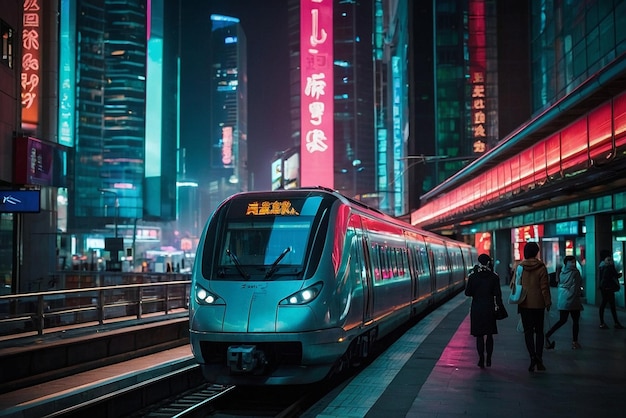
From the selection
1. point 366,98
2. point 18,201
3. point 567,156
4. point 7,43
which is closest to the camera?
point 18,201

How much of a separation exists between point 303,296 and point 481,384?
2.69m

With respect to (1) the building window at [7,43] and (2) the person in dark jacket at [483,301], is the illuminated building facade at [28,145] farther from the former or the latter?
(2) the person in dark jacket at [483,301]

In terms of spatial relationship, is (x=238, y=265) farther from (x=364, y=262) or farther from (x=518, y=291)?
(x=518, y=291)

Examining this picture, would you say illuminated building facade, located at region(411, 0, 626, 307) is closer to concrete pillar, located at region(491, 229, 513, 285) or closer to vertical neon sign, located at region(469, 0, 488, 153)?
concrete pillar, located at region(491, 229, 513, 285)

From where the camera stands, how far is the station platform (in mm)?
8070

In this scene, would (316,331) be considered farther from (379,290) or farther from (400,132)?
(400,132)

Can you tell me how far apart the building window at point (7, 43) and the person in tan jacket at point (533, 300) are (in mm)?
17068

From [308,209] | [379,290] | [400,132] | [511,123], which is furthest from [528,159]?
[400,132]

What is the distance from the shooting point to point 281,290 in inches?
369

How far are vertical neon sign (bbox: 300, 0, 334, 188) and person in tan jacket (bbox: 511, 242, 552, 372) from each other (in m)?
57.1

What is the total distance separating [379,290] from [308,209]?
9.75 ft

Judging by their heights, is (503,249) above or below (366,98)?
below

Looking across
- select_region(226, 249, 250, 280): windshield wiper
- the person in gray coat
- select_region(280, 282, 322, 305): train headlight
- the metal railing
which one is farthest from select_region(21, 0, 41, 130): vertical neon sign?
select_region(280, 282, 322, 305): train headlight

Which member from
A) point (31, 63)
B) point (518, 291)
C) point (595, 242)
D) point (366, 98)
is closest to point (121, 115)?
point (366, 98)
